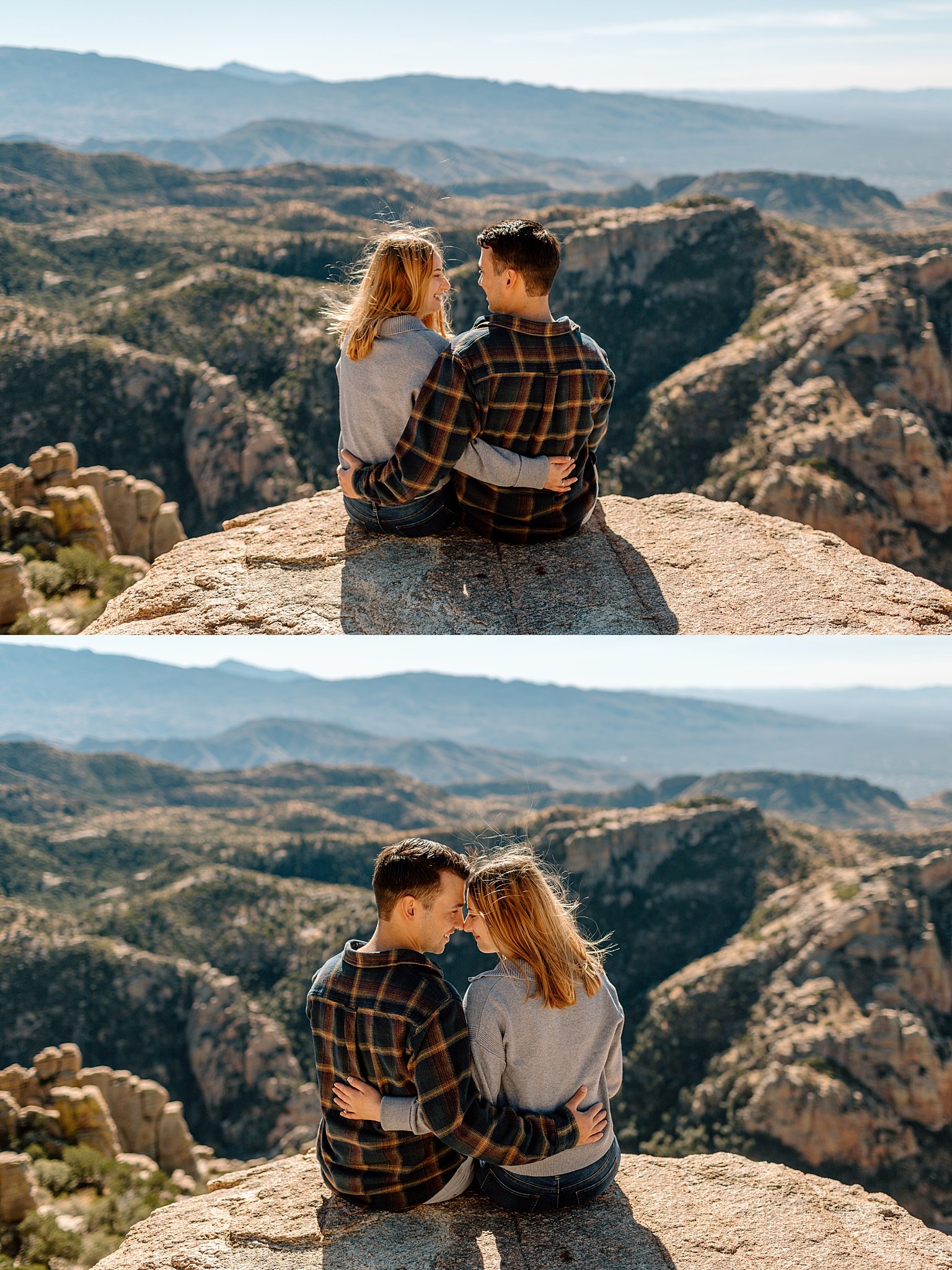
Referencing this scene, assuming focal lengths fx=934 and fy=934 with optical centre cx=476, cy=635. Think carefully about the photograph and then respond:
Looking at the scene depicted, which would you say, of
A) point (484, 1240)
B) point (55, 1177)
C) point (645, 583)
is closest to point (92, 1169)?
point (55, 1177)

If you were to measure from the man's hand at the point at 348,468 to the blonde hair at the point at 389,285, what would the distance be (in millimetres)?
627

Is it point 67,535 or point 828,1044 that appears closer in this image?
point 67,535

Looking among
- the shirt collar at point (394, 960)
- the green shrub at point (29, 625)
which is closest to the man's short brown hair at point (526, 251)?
the shirt collar at point (394, 960)

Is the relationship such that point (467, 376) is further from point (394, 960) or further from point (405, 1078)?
point (405, 1078)

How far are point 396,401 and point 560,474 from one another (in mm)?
1115

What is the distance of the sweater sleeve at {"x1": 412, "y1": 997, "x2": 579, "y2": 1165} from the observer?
3.87 metres

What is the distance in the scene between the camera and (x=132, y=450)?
50.6 metres

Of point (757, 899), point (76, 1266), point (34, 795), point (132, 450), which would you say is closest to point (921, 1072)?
point (757, 899)

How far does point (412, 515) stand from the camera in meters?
6.39

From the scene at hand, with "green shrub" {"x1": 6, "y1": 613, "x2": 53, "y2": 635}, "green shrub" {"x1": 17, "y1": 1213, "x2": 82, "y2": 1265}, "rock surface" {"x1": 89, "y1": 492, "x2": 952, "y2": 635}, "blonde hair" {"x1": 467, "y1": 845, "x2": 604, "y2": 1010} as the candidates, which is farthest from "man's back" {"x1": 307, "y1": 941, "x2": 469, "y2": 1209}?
"green shrub" {"x1": 17, "y1": 1213, "x2": 82, "y2": 1265}

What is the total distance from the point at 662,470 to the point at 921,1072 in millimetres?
28175

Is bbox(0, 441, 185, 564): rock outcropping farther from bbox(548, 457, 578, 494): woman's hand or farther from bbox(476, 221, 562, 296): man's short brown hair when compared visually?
bbox(476, 221, 562, 296): man's short brown hair

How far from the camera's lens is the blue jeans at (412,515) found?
632 centimetres

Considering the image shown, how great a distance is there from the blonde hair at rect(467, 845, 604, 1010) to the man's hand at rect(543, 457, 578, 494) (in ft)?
8.78
